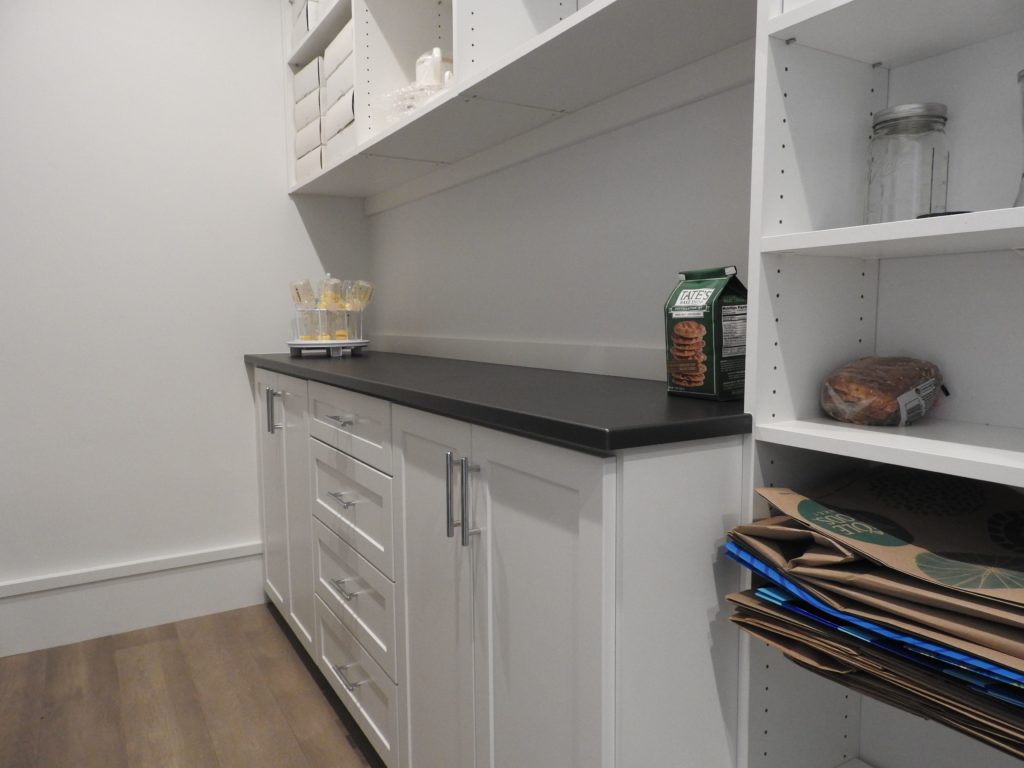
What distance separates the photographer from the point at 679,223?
1.45 m

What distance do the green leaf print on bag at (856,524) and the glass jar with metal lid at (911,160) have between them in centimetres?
37

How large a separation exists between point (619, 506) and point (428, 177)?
70.2 inches

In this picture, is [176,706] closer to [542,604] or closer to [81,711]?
[81,711]

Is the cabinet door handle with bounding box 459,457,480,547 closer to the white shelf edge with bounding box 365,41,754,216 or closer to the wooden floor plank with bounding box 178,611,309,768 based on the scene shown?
the white shelf edge with bounding box 365,41,754,216

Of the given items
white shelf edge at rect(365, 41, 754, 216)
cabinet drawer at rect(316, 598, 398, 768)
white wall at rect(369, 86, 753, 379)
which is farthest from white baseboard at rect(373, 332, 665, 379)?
cabinet drawer at rect(316, 598, 398, 768)

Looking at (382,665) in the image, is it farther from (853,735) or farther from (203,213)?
(203,213)

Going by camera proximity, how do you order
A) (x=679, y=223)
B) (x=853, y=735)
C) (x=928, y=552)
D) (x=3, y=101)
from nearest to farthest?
(x=928, y=552), (x=853, y=735), (x=679, y=223), (x=3, y=101)

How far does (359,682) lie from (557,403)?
100 centimetres

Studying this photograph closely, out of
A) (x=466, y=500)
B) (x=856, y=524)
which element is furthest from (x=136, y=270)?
(x=856, y=524)

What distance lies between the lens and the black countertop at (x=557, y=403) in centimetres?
86

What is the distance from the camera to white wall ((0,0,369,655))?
91.0 inches

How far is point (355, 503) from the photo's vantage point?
1.66 meters

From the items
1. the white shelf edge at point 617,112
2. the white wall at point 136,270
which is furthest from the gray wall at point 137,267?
the white shelf edge at point 617,112

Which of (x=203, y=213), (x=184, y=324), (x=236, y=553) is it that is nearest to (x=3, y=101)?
(x=203, y=213)
